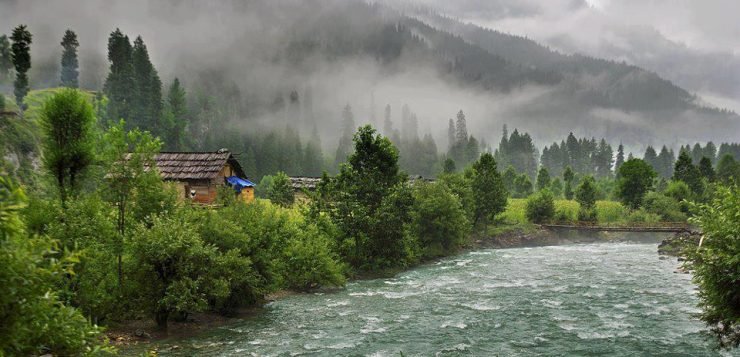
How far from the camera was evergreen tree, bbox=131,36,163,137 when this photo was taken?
14962cm

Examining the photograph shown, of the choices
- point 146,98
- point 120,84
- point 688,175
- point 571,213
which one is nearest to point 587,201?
point 571,213

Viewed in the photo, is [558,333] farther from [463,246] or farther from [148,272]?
[463,246]

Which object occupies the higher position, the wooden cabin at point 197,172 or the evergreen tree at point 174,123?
the evergreen tree at point 174,123

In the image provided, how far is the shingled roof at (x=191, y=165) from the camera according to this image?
6794cm

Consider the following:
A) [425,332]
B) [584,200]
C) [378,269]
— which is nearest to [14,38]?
[378,269]

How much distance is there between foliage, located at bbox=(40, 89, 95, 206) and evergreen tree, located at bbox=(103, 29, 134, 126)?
126541 mm

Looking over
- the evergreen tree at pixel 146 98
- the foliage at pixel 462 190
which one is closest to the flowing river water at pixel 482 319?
the foliage at pixel 462 190

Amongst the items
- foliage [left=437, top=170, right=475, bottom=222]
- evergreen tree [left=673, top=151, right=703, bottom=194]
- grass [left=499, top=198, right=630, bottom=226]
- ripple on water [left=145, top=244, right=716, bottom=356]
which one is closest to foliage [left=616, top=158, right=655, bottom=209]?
grass [left=499, top=198, right=630, bottom=226]

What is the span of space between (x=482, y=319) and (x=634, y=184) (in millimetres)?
103679

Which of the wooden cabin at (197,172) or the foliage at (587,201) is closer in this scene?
the wooden cabin at (197,172)

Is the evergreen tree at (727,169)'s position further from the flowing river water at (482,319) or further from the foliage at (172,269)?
the foliage at (172,269)

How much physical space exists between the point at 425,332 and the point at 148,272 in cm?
1721

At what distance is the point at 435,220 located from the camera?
6988 centimetres

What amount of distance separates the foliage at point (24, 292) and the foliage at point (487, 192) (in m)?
87.2
